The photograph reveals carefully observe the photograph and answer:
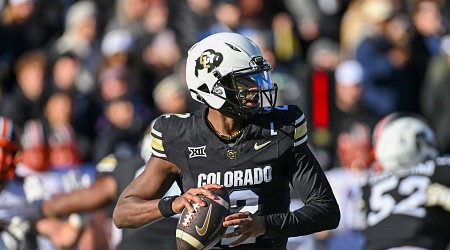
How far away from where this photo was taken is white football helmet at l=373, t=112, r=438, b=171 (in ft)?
30.6

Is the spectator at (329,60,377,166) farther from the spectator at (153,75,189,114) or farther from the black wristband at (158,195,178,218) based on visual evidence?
the black wristband at (158,195,178,218)

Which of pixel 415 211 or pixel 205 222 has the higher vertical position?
pixel 205 222

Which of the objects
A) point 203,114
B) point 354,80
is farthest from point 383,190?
point 354,80

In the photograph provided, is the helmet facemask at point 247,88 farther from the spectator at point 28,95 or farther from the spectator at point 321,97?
the spectator at point 28,95

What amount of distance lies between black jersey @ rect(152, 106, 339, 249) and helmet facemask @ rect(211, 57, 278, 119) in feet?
0.43

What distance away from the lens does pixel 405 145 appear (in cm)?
937

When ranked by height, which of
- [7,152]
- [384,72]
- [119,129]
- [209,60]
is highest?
[209,60]

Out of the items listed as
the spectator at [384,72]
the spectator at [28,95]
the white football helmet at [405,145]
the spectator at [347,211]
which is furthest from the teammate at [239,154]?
the spectator at [28,95]

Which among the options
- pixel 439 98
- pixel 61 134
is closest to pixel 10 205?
A: pixel 61 134

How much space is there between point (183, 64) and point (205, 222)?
7.56m

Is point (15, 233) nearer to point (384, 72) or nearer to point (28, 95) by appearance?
point (28, 95)

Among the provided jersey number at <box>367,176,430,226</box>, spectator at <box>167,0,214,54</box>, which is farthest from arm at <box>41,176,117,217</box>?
spectator at <box>167,0,214,54</box>

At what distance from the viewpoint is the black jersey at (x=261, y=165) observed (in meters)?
6.11

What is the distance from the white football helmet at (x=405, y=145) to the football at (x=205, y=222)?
12.4 feet
